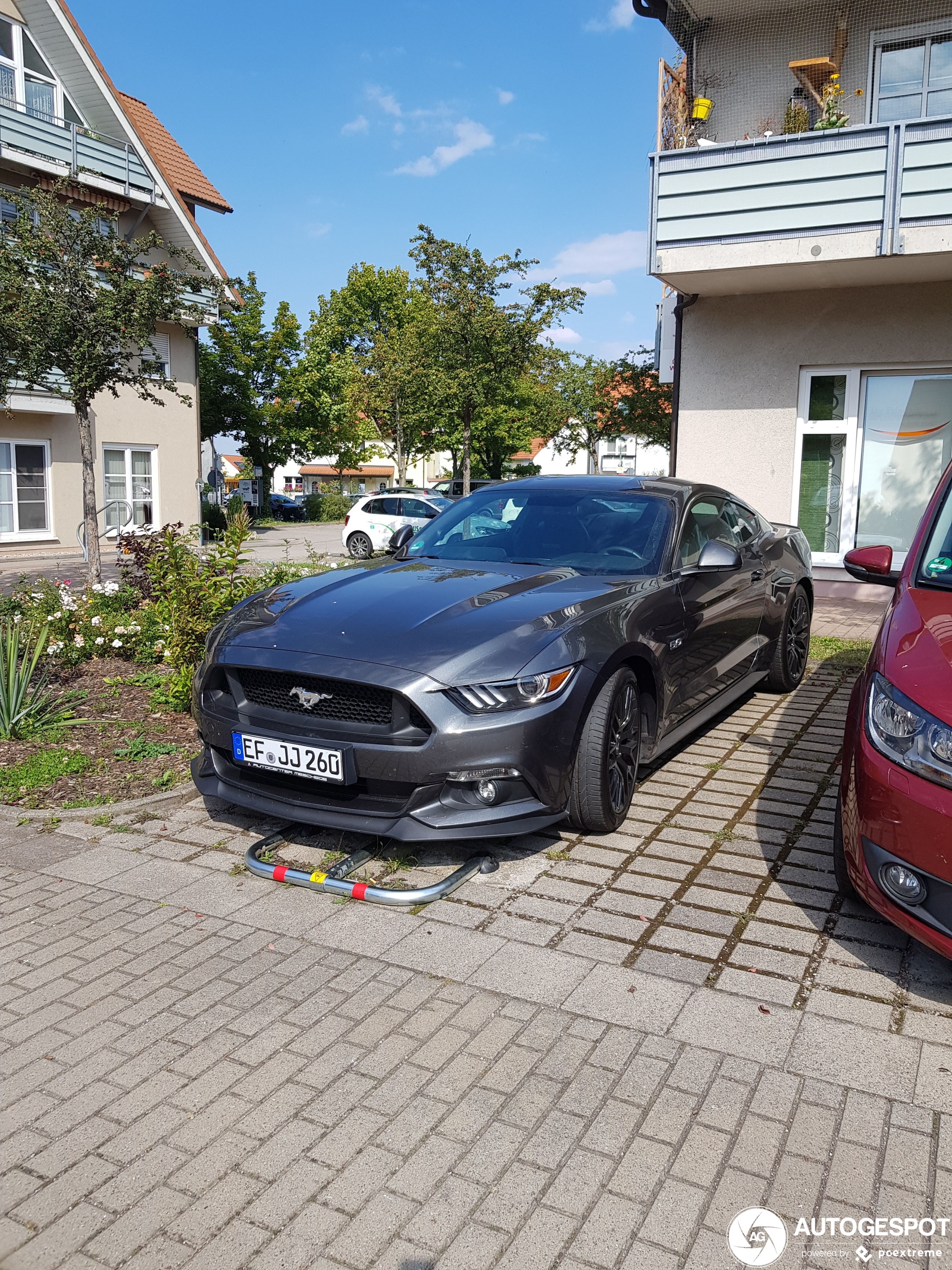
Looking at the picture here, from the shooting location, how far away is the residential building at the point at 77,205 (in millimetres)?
21188

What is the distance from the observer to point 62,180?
15703mm

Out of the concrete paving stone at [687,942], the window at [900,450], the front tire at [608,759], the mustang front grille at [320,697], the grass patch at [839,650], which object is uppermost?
the window at [900,450]

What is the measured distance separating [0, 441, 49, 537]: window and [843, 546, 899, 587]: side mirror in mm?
20888

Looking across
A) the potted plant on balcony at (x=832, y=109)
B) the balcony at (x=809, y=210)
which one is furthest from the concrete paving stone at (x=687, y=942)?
the potted plant on balcony at (x=832, y=109)

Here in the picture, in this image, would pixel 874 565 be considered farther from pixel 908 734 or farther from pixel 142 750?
pixel 142 750

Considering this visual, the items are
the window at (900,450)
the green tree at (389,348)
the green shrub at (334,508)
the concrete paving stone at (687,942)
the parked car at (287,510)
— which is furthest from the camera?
the parked car at (287,510)

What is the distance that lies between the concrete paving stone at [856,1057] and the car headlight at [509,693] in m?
1.43

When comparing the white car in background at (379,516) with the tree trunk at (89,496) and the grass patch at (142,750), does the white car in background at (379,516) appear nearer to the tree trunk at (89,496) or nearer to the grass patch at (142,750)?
the tree trunk at (89,496)

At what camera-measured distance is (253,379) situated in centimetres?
4269

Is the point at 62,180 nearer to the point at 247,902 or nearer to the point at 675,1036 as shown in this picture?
the point at 247,902

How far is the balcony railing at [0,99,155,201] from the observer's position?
797 inches

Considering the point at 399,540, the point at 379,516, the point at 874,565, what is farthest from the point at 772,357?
the point at 379,516

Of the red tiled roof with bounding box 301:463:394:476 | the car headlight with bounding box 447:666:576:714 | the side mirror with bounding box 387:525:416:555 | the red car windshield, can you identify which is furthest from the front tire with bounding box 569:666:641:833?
the red tiled roof with bounding box 301:463:394:476

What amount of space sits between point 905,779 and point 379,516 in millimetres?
20527
